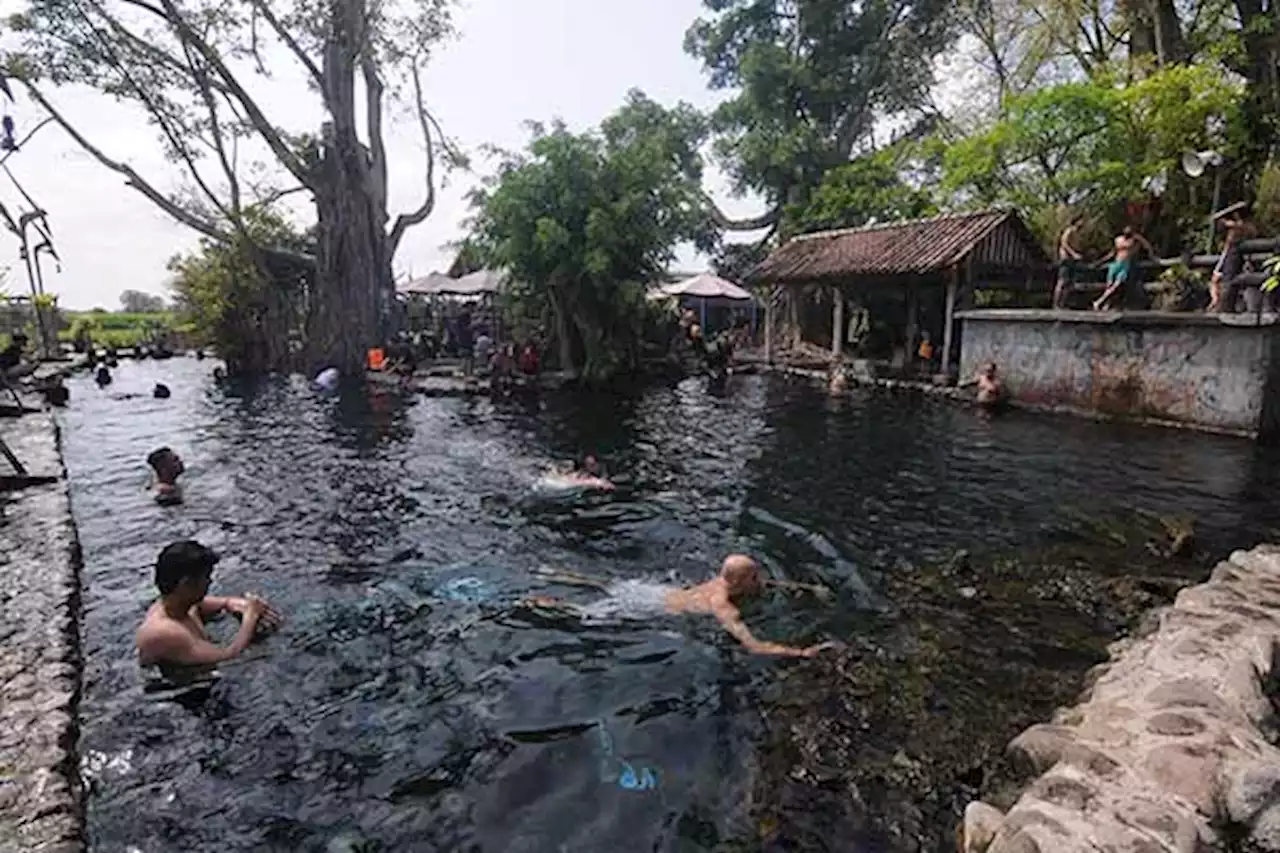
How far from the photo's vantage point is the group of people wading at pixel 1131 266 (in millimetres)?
13305

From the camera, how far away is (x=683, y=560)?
7.66m

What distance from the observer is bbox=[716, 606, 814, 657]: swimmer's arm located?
5582mm

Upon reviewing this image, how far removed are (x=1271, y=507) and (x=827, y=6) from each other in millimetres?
27920

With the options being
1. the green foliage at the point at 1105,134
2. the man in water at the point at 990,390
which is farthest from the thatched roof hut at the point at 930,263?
the man in water at the point at 990,390

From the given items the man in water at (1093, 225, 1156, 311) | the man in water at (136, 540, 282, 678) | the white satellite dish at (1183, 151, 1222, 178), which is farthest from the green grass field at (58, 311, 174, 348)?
the white satellite dish at (1183, 151, 1222, 178)

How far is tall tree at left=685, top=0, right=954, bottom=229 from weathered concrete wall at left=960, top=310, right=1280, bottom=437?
1478 cm

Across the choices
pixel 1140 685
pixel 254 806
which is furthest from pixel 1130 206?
pixel 254 806

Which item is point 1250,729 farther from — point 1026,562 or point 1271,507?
point 1271,507

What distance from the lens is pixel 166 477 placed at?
388 inches

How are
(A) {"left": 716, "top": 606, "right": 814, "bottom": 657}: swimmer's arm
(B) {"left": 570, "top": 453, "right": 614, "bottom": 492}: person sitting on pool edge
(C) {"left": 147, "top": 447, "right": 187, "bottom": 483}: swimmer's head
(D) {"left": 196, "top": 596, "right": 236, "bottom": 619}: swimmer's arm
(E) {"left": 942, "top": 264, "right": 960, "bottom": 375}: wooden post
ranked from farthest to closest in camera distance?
(E) {"left": 942, "top": 264, "right": 960, "bottom": 375}: wooden post
(B) {"left": 570, "top": 453, "right": 614, "bottom": 492}: person sitting on pool edge
(C) {"left": 147, "top": 447, "right": 187, "bottom": 483}: swimmer's head
(D) {"left": 196, "top": 596, "right": 236, "bottom": 619}: swimmer's arm
(A) {"left": 716, "top": 606, "right": 814, "bottom": 657}: swimmer's arm

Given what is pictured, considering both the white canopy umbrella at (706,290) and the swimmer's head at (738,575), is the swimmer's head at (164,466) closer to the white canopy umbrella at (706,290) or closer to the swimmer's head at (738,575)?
the swimmer's head at (738,575)

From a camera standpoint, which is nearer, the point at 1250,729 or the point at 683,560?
the point at 1250,729

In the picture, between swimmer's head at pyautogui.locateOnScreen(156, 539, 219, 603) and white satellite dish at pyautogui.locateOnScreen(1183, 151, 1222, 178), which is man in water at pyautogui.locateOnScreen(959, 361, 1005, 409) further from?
swimmer's head at pyautogui.locateOnScreen(156, 539, 219, 603)

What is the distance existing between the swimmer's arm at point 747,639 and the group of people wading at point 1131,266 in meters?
11.9
